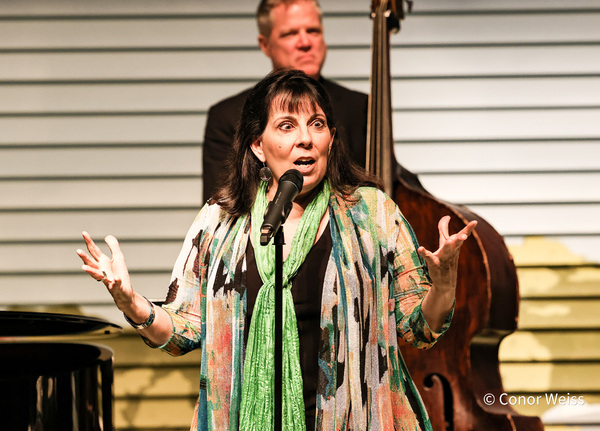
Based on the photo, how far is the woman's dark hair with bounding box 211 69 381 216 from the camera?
246 centimetres

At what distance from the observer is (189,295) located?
245 cm

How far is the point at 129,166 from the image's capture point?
15.5ft

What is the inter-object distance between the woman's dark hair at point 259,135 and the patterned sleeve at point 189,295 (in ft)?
0.40

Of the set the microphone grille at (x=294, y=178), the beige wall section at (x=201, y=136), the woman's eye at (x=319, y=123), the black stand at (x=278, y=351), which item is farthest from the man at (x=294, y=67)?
the black stand at (x=278, y=351)

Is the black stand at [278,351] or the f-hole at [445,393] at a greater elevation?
the black stand at [278,351]

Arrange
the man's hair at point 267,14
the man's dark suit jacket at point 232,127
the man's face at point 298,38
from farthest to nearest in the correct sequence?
the man's hair at point 267,14 → the man's face at point 298,38 → the man's dark suit jacket at point 232,127

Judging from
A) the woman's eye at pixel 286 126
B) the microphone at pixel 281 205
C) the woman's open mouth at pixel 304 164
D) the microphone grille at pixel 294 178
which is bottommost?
the microphone at pixel 281 205

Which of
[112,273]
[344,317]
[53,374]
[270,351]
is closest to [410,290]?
[344,317]

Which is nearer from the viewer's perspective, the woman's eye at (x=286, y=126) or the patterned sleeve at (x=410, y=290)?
the patterned sleeve at (x=410, y=290)

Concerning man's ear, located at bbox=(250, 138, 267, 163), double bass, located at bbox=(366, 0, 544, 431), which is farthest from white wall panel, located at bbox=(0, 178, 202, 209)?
man's ear, located at bbox=(250, 138, 267, 163)

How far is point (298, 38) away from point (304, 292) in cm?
174

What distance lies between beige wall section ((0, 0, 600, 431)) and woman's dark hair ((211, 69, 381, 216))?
6.92ft

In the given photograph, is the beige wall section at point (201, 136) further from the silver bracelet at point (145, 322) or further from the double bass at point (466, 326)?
the silver bracelet at point (145, 322)

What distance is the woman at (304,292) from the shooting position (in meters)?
2.20
